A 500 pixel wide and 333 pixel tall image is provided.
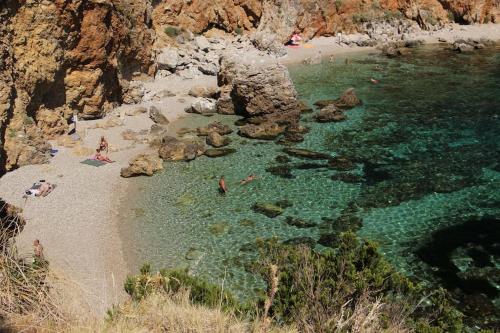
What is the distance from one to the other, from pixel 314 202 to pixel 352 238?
11.6 meters

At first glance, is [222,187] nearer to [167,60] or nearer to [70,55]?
[70,55]

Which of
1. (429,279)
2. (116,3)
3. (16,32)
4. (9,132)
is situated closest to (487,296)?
(429,279)

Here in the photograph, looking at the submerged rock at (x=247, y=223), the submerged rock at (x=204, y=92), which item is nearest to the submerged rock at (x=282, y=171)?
the submerged rock at (x=247, y=223)

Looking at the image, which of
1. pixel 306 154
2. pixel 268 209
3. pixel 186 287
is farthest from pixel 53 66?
pixel 186 287

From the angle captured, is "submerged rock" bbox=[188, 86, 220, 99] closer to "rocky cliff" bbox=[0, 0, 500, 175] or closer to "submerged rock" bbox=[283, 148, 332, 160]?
"rocky cliff" bbox=[0, 0, 500, 175]

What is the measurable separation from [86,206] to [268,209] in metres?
9.23

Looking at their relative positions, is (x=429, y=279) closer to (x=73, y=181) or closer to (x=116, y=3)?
(x=73, y=181)

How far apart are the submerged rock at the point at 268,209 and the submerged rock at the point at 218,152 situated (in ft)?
23.3

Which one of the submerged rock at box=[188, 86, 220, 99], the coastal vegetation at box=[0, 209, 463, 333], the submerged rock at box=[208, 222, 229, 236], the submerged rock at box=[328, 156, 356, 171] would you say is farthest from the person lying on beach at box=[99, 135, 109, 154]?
the coastal vegetation at box=[0, 209, 463, 333]

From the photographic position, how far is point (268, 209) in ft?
73.5

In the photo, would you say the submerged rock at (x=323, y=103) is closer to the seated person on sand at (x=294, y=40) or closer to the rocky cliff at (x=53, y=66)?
the rocky cliff at (x=53, y=66)

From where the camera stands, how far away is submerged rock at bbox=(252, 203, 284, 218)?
72.5 ft

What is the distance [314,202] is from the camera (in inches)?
915

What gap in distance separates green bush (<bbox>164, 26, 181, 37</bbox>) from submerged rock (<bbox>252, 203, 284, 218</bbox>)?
35.5 m
